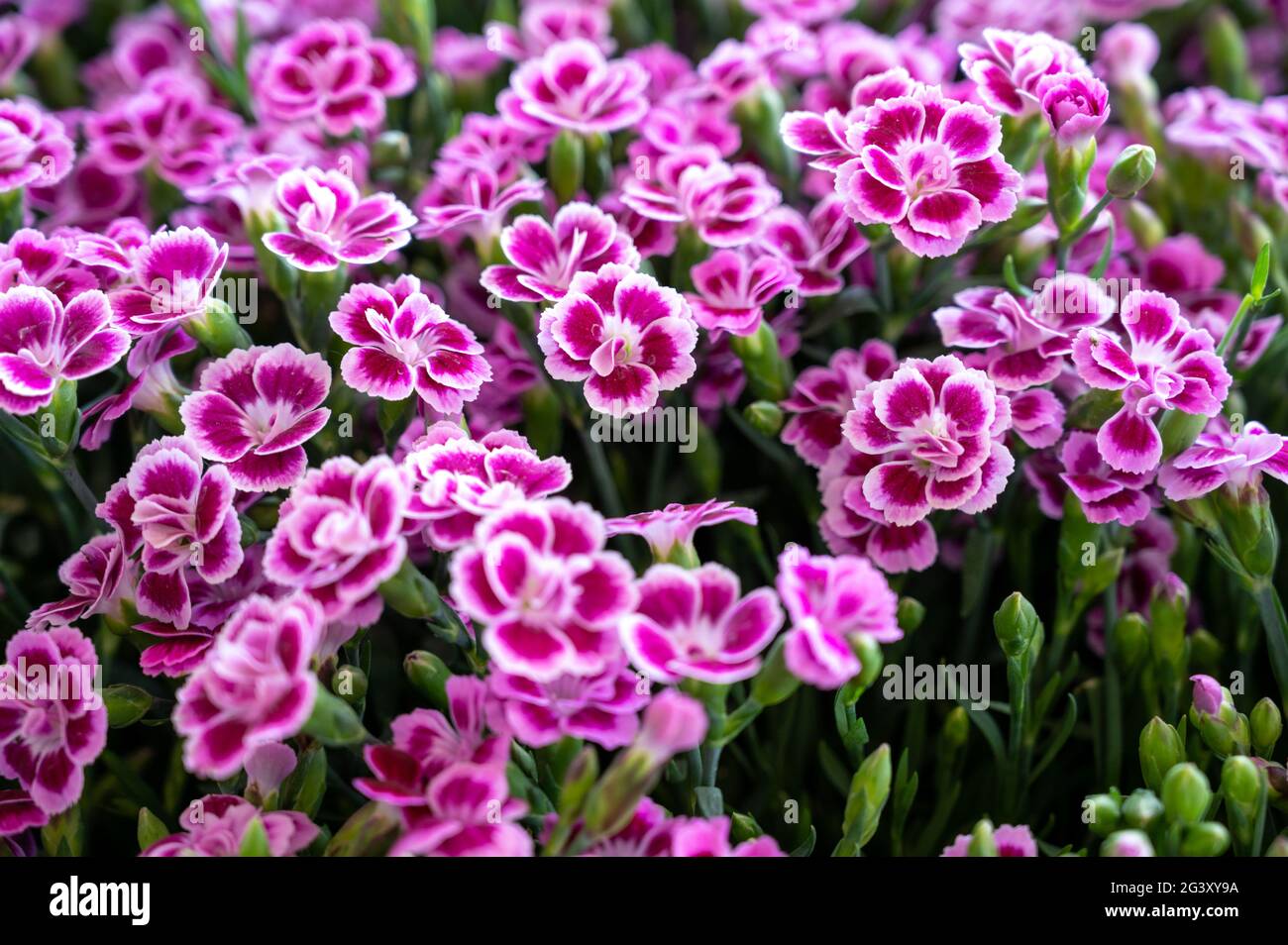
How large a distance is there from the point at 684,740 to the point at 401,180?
79 centimetres

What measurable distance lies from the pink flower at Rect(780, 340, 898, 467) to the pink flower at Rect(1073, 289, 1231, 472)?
0.18 m

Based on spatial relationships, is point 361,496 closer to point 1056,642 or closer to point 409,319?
point 409,319

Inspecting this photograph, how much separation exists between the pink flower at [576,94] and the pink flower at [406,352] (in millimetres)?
306

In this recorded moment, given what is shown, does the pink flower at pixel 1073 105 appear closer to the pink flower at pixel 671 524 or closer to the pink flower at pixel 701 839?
the pink flower at pixel 671 524

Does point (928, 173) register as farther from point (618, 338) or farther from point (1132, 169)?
point (618, 338)

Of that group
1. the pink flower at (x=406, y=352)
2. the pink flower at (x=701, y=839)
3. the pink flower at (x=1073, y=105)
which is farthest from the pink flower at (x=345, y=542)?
the pink flower at (x=1073, y=105)

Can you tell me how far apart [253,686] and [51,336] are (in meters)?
0.35

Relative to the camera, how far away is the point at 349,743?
783 millimetres

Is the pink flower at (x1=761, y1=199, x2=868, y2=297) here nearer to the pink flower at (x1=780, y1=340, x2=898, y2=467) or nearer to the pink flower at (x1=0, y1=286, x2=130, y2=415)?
the pink flower at (x1=780, y1=340, x2=898, y2=467)

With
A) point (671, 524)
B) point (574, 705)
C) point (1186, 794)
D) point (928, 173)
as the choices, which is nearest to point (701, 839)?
point (574, 705)

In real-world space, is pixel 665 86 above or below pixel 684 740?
above

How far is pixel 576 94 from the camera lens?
1146 mm

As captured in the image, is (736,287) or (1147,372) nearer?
(1147,372)
